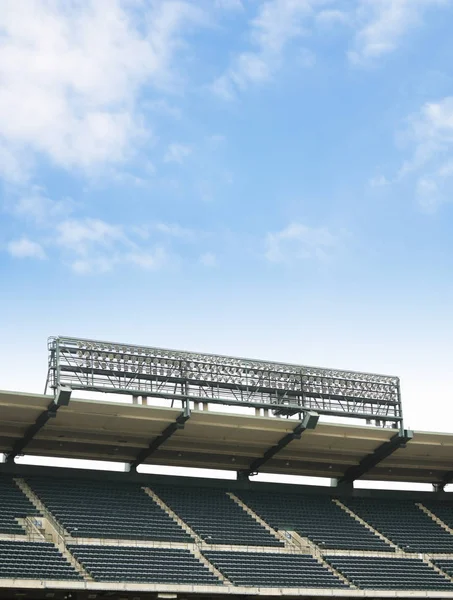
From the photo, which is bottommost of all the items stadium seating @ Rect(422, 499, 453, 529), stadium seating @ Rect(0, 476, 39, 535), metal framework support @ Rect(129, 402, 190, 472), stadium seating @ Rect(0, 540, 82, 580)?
stadium seating @ Rect(0, 540, 82, 580)

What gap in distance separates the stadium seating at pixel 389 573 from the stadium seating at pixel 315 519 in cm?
128

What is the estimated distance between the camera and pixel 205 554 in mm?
Answer: 42094

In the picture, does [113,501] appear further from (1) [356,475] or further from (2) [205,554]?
(1) [356,475]

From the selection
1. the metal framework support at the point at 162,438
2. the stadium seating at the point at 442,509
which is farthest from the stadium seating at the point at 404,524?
the metal framework support at the point at 162,438

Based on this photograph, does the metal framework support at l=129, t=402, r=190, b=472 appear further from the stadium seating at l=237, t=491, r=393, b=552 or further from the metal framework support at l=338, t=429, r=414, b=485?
the metal framework support at l=338, t=429, r=414, b=485

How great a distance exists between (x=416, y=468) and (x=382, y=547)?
6.44 meters

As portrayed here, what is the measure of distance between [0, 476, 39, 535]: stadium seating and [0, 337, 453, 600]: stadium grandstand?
9 cm

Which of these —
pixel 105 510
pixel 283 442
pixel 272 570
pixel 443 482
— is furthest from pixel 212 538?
pixel 443 482

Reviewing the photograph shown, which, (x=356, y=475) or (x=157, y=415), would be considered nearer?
(x=157, y=415)

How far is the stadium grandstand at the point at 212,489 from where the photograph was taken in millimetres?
39656

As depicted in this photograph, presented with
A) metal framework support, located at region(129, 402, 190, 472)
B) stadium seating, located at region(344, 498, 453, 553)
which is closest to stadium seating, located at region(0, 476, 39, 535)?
metal framework support, located at region(129, 402, 190, 472)

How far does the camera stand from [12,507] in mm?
41375

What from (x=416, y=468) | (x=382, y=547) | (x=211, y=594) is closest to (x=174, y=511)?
(x=211, y=594)

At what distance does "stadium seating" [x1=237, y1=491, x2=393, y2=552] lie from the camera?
4703 cm
